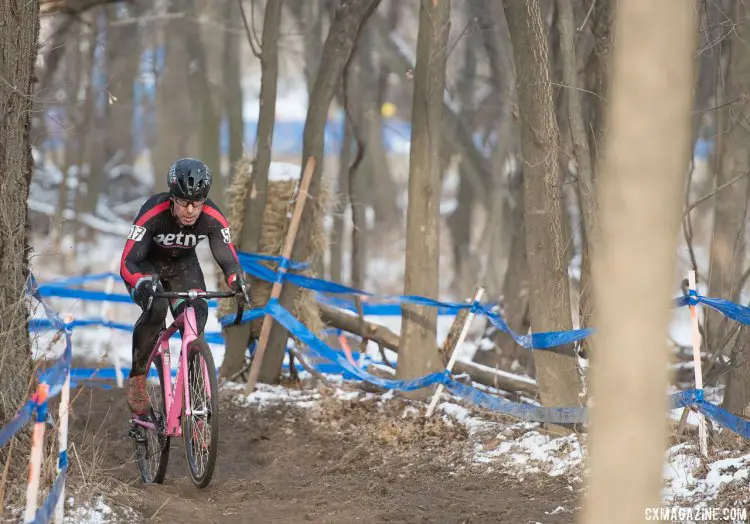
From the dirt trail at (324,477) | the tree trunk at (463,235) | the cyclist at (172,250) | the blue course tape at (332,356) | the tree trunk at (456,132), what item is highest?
the tree trunk at (456,132)

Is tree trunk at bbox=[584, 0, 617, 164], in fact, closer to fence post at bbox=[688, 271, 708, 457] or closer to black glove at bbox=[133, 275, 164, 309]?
fence post at bbox=[688, 271, 708, 457]

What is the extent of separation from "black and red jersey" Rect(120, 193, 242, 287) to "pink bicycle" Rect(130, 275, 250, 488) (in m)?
0.49

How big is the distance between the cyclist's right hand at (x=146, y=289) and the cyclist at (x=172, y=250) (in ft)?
0.13

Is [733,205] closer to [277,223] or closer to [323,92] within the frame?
[323,92]

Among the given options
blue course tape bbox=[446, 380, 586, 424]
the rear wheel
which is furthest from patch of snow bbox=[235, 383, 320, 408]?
the rear wheel

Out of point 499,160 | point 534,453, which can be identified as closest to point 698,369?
point 534,453

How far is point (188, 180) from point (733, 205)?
6805 mm

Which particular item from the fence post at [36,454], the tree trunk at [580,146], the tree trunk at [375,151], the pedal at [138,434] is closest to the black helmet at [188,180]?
the pedal at [138,434]

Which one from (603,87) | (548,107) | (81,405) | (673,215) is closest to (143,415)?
(81,405)

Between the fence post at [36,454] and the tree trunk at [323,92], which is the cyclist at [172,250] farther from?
the tree trunk at [323,92]

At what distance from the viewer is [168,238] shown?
7.33m

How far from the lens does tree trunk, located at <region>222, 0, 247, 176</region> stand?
2164 centimetres

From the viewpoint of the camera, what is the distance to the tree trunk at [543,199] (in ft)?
26.3

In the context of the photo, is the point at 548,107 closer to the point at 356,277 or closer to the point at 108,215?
the point at 356,277
